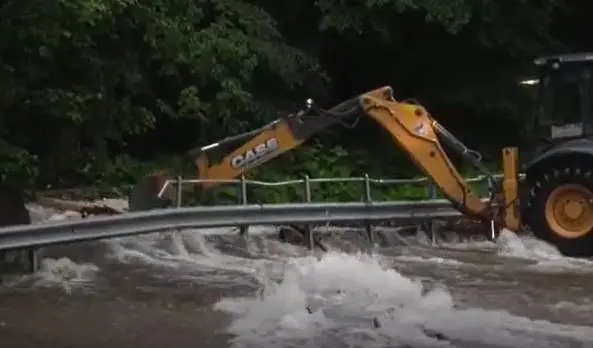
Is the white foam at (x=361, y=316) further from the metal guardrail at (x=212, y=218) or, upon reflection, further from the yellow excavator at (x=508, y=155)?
the yellow excavator at (x=508, y=155)

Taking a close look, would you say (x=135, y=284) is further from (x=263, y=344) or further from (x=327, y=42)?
(x=327, y=42)

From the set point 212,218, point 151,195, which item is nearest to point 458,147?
point 212,218

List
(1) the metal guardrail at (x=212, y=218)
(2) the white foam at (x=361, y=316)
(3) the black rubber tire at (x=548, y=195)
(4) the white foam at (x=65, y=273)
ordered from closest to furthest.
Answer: (2) the white foam at (x=361, y=316) → (4) the white foam at (x=65, y=273) → (1) the metal guardrail at (x=212, y=218) → (3) the black rubber tire at (x=548, y=195)

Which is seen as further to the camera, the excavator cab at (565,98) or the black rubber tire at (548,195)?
the excavator cab at (565,98)

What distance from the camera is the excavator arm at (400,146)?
15.6m

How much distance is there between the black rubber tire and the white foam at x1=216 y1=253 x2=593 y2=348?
3987 millimetres

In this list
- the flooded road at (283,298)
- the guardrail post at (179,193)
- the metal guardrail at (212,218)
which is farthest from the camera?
the guardrail post at (179,193)

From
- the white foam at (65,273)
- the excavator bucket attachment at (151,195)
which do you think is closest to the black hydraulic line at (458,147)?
the excavator bucket attachment at (151,195)

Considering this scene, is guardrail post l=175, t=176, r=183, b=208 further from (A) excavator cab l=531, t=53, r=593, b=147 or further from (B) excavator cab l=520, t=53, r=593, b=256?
(A) excavator cab l=531, t=53, r=593, b=147

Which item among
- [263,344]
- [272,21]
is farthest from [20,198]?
[272,21]

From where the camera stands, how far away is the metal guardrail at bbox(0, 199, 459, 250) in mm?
12102

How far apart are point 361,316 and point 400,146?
19.8 feet

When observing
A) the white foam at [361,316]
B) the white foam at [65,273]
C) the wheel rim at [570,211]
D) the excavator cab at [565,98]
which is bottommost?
the white foam at [361,316]

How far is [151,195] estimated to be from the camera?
598 inches
